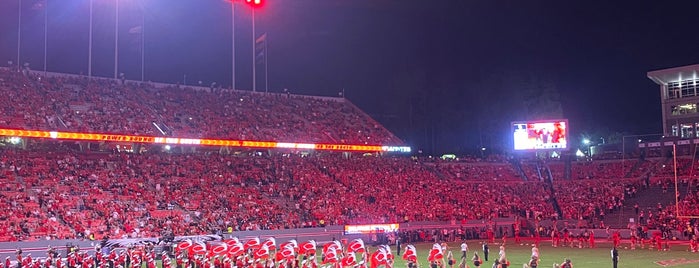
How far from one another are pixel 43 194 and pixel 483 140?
191ft

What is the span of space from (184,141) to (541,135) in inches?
1113

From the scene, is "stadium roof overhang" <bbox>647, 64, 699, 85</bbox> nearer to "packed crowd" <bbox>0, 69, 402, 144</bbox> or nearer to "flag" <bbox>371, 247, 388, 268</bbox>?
"packed crowd" <bbox>0, 69, 402, 144</bbox>

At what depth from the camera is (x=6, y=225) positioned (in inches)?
1566

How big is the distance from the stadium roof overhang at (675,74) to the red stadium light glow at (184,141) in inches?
848

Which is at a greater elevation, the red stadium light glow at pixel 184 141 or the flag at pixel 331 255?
the red stadium light glow at pixel 184 141

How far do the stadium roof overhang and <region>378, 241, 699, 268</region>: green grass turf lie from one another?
20.9 m

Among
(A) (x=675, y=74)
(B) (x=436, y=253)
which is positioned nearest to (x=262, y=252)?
(B) (x=436, y=253)

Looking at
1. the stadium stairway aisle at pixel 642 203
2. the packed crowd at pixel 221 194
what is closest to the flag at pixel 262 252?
the packed crowd at pixel 221 194

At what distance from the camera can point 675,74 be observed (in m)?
65.6

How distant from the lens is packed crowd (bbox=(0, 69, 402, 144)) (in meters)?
50.8

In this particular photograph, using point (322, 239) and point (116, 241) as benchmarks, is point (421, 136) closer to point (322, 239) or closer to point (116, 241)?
point (322, 239)

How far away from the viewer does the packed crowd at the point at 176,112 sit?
50781mm

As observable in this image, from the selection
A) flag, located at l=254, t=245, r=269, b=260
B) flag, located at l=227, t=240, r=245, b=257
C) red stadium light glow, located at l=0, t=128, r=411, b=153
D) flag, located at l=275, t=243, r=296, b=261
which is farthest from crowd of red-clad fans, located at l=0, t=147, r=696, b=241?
flag, located at l=275, t=243, r=296, b=261

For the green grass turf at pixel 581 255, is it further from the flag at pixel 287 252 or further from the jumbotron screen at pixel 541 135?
the jumbotron screen at pixel 541 135
